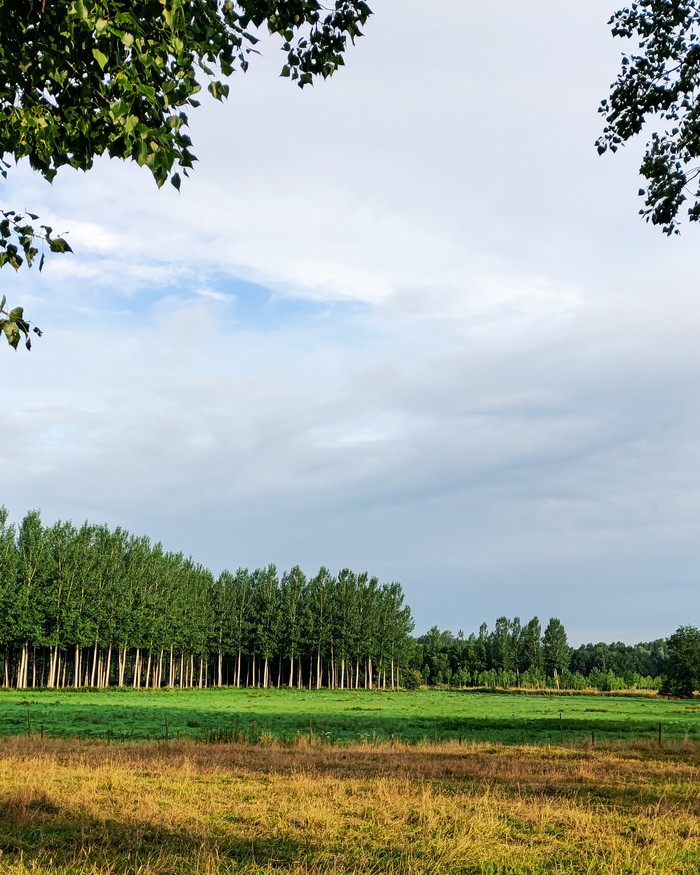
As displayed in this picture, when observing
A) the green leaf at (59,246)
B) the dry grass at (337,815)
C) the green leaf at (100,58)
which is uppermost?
the green leaf at (100,58)

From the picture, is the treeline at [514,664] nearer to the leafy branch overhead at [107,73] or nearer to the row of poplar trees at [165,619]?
the row of poplar trees at [165,619]

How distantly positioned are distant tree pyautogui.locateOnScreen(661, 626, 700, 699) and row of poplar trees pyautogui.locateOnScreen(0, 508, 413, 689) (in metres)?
44.5

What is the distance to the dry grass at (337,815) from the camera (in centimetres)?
988

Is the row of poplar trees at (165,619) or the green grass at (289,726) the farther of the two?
the row of poplar trees at (165,619)

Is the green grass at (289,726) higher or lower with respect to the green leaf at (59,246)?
lower

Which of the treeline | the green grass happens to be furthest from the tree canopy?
the treeline

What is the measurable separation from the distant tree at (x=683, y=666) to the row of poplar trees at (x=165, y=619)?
1751 inches

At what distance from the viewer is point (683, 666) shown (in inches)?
4031

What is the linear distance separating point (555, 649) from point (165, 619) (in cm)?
9753

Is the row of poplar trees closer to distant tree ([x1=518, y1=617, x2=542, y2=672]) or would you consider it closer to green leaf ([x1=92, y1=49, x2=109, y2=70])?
distant tree ([x1=518, y1=617, x2=542, y2=672])

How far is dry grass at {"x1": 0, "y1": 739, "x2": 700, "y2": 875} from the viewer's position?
32.4 feet

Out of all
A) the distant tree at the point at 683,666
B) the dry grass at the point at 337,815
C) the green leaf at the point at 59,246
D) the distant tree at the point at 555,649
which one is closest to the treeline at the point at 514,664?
the distant tree at the point at 555,649

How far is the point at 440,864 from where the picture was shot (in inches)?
380

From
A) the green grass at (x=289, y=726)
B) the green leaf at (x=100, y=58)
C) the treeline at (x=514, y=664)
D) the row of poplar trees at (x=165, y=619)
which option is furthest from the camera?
the treeline at (x=514, y=664)
